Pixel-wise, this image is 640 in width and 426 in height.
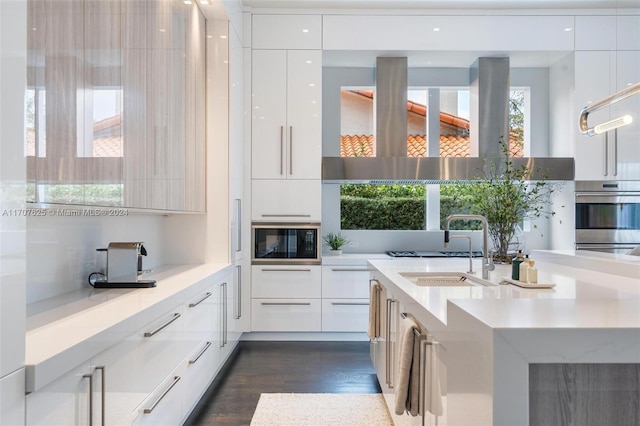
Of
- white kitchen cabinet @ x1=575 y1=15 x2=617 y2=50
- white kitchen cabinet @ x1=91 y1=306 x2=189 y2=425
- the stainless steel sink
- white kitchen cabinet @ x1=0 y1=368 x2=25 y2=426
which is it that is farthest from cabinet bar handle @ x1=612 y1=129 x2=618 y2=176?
white kitchen cabinet @ x1=0 y1=368 x2=25 y2=426

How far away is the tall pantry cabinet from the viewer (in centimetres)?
388

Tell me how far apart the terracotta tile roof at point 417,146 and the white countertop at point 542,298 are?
1.97m

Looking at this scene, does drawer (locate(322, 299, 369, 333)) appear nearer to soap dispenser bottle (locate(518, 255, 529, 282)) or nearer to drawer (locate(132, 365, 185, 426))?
drawer (locate(132, 365, 185, 426))

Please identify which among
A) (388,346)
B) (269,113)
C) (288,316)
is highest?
(269,113)

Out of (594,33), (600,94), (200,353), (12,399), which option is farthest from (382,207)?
(12,399)

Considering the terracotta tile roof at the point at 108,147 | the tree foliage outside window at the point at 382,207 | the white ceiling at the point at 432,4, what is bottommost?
Result: the tree foliage outside window at the point at 382,207

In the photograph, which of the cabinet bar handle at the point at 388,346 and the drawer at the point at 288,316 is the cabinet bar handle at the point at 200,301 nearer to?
the cabinet bar handle at the point at 388,346

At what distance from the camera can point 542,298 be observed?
44.6 inches

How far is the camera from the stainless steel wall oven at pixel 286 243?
12.7 ft

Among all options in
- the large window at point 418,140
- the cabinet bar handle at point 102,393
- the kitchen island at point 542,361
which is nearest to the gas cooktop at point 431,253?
the large window at point 418,140

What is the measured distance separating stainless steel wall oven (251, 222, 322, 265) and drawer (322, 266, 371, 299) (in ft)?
0.54

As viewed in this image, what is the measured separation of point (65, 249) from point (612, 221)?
4256 mm

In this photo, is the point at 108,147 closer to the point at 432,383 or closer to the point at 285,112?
the point at 432,383

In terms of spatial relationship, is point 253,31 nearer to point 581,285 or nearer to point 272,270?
point 272,270
